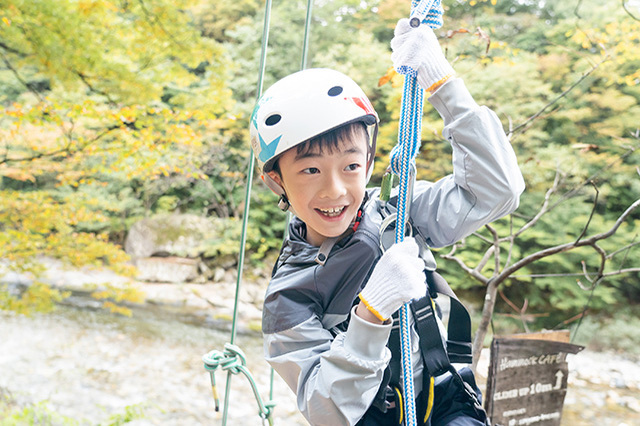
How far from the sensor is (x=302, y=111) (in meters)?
1.06

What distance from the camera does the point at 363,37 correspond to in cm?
809

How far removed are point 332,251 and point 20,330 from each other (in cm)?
790

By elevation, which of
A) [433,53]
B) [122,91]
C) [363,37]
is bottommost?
[433,53]

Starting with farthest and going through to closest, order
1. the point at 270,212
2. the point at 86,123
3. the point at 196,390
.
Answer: the point at 270,212
the point at 86,123
the point at 196,390

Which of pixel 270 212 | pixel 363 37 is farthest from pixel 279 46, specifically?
pixel 270 212

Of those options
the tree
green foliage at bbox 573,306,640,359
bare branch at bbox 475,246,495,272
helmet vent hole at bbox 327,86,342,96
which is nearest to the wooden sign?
bare branch at bbox 475,246,495,272

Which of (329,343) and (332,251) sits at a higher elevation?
(332,251)

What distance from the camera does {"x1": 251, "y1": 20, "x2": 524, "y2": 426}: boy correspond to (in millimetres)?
925

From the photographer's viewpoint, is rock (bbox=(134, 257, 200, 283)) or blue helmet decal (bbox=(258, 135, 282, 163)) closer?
blue helmet decal (bbox=(258, 135, 282, 163))

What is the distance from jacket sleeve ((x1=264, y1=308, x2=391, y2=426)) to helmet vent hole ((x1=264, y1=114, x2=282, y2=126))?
1.41ft

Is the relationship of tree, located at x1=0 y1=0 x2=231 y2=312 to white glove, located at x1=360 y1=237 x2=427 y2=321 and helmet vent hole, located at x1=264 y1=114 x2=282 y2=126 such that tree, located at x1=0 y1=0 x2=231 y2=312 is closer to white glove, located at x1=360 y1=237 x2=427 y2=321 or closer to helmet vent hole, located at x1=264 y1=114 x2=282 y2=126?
helmet vent hole, located at x1=264 y1=114 x2=282 y2=126

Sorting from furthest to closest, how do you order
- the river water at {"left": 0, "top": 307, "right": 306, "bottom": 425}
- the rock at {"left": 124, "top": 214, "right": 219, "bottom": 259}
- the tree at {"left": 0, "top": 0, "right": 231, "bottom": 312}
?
the rock at {"left": 124, "top": 214, "right": 219, "bottom": 259} < the river water at {"left": 0, "top": 307, "right": 306, "bottom": 425} < the tree at {"left": 0, "top": 0, "right": 231, "bottom": 312}

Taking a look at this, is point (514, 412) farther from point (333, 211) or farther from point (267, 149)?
point (267, 149)

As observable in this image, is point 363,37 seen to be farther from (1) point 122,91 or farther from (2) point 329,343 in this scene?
(2) point 329,343
